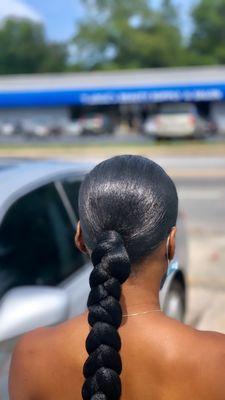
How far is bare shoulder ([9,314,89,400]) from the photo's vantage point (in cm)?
144

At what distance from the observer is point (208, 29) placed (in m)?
85.4

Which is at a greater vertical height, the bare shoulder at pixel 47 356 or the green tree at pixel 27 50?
the bare shoulder at pixel 47 356

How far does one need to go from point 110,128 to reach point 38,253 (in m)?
38.1

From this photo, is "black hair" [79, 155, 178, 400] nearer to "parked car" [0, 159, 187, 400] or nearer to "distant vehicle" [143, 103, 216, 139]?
"parked car" [0, 159, 187, 400]

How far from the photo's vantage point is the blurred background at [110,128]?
332 cm

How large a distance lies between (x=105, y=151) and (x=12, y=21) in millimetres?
71358

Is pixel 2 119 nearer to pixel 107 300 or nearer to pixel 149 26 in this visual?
pixel 149 26


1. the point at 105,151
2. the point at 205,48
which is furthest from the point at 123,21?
the point at 105,151

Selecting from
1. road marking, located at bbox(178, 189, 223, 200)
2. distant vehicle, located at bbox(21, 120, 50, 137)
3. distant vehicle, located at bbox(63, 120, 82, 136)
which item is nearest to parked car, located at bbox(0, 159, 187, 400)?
road marking, located at bbox(178, 189, 223, 200)

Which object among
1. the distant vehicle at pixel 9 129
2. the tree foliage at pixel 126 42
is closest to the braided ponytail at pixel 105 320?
the distant vehicle at pixel 9 129

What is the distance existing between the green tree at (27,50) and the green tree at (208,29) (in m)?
18.1

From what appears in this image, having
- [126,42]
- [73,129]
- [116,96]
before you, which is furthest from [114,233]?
[126,42]

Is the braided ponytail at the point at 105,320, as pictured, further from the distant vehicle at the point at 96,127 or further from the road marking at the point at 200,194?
the distant vehicle at the point at 96,127

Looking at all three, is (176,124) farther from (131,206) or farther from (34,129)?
(131,206)
